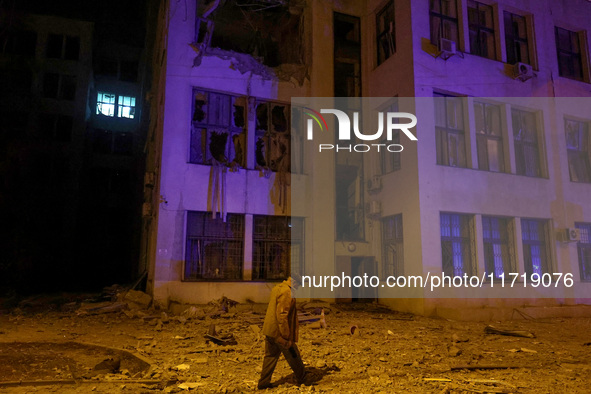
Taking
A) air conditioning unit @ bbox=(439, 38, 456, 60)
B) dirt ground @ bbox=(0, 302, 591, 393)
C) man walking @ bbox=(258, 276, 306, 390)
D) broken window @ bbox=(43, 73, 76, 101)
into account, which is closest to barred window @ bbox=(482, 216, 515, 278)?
dirt ground @ bbox=(0, 302, 591, 393)

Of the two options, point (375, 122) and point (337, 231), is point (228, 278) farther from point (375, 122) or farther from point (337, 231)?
point (375, 122)

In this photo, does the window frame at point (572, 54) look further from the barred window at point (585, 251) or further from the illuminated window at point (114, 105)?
the illuminated window at point (114, 105)

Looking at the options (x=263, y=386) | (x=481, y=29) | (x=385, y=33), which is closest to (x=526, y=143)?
(x=481, y=29)

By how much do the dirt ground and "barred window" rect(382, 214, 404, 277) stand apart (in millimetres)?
2354

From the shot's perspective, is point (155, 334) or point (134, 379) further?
point (155, 334)

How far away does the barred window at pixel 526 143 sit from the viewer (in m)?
16.2

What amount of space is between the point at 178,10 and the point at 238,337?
37.6 feet

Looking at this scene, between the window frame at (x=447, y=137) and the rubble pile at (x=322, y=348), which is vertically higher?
the window frame at (x=447, y=137)

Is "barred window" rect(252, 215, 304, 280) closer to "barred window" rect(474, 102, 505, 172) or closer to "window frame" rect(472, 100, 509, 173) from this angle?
"window frame" rect(472, 100, 509, 173)

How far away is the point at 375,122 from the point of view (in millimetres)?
16594

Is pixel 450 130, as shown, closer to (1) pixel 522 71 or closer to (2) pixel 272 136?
(1) pixel 522 71

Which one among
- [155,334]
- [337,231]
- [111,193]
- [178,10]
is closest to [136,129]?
[111,193]

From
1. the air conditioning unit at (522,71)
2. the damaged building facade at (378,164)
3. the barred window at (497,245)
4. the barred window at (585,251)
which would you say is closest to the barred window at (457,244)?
the damaged building facade at (378,164)

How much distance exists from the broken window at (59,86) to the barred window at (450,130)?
84.4 feet
